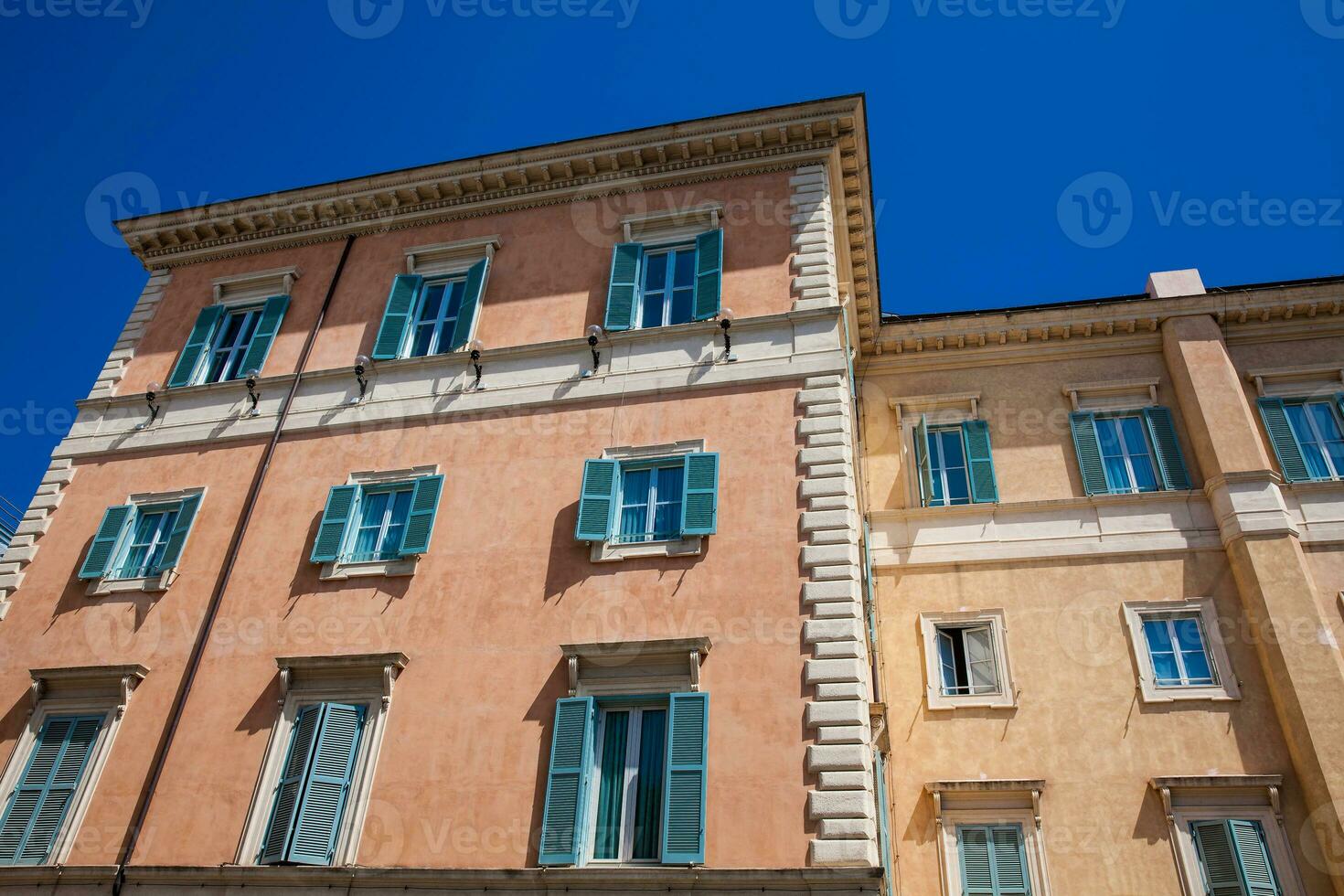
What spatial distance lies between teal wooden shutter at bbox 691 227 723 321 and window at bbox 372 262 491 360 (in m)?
3.60

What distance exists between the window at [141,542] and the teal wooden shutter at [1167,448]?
1513 cm

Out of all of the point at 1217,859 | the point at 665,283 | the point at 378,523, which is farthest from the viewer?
the point at 665,283

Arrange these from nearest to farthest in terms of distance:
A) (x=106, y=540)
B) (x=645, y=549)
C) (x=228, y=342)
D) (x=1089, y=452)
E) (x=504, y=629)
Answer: (x=504, y=629) < (x=645, y=549) < (x=106, y=540) < (x=1089, y=452) < (x=228, y=342)

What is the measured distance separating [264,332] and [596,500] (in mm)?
7629

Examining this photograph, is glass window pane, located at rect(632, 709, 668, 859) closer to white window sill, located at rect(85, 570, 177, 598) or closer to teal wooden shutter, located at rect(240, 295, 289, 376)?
white window sill, located at rect(85, 570, 177, 598)

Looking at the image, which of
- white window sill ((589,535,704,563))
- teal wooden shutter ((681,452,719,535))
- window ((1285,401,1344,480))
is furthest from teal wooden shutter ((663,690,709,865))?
window ((1285,401,1344,480))

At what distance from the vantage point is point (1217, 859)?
12602mm

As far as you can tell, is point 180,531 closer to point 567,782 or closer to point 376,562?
point 376,562

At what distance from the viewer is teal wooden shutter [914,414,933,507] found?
1667 cm

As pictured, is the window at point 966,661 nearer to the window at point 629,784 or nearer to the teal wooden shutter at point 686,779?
the teal wooden shutter at point 686,779

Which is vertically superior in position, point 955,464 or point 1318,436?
point 1318,436

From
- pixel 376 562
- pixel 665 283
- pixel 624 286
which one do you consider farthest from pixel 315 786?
pixel 665 283

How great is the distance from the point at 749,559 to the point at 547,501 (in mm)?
2949

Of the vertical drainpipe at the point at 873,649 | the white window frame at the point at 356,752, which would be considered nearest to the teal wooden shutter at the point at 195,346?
the white window frame at the point at 356,752
